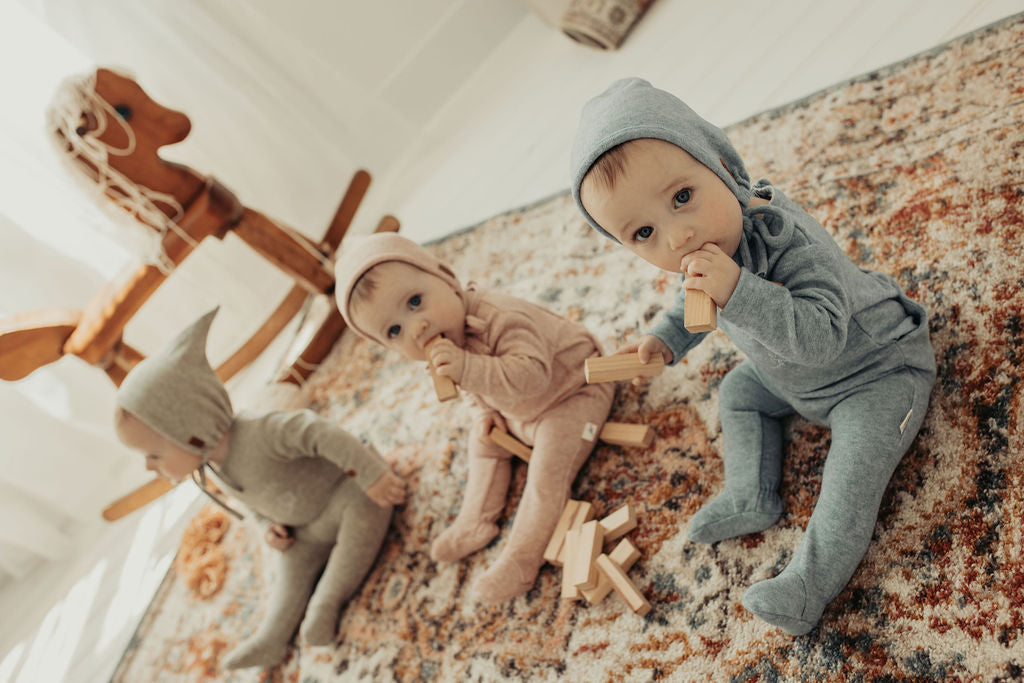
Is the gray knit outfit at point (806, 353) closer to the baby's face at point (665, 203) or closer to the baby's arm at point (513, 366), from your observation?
the baby's face at point (665, 203)

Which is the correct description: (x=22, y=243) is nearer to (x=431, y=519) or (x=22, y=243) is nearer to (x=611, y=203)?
(x=431, y=519)

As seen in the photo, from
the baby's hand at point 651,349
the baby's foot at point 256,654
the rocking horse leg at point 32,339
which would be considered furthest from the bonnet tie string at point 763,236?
the rocking horse leg at point 32,339

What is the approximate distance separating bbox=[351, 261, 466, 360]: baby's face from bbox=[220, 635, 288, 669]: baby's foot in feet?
2.14

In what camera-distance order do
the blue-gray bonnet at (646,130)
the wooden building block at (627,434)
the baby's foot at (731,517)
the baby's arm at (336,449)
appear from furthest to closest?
the baby's arm at (336,449) → the wooden building block at (627,434) → the baby's foot at (731,517) → the blue-gray bonnet at (646,130)

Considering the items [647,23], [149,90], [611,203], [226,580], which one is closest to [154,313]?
[149,90]

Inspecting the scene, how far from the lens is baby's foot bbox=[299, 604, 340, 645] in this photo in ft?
4.23

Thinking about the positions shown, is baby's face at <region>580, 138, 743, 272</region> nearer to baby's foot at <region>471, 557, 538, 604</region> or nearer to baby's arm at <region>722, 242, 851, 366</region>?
baby's arm at <region>722, 242, 851, 366</region>

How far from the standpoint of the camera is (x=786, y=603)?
0.76m

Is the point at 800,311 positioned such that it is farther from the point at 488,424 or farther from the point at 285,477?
the point at 285,477

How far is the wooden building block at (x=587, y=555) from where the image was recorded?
38.4 inches

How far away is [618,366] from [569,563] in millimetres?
297

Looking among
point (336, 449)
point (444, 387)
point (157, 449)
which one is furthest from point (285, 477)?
point (444, 387)

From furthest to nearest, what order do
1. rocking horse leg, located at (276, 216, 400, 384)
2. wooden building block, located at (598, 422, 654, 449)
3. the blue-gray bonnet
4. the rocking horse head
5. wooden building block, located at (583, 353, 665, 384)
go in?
rocking horse leg, located at (276, 216, 400, 384)
the rocking horse head
wooden building block, located at (598, 422, 654, 449)
wooden building block, located at (583, 353, 665, 384)
the blue-gray bonnet

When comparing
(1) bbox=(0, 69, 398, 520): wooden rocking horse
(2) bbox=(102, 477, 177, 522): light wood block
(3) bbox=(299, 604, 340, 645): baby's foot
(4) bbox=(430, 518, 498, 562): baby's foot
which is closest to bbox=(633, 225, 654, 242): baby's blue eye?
(4) bbox=(430, 518, 498, 562): baby's foot
